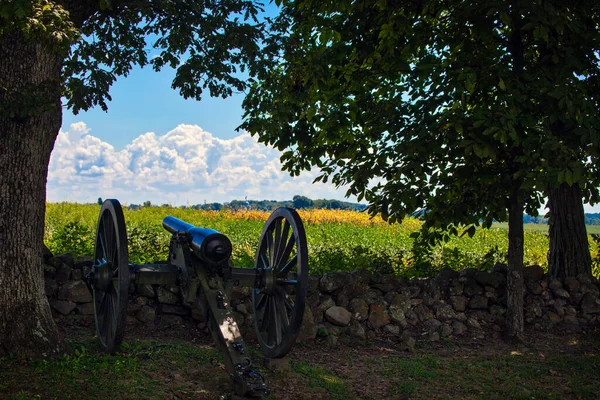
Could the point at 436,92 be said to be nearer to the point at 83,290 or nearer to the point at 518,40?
the point at 518,40

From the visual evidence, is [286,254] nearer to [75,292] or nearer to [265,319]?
[265,319]

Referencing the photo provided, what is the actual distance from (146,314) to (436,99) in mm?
Result: 4627

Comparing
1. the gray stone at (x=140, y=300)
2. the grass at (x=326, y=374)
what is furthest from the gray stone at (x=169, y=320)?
the grass at (x=326, y=374)

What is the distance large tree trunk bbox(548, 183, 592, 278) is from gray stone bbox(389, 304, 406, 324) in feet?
9.47

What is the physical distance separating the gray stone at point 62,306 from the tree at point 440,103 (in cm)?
326

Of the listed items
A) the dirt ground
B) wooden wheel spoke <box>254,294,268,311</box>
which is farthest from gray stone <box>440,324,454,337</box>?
wooden wheel spoke <box>254,294,268,311</box>

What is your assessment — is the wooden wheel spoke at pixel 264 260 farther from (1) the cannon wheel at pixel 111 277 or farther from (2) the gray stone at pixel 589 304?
(2) the gray stone at pixel 589 304

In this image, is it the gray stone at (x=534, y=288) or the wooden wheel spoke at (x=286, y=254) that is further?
the gray stone at (x=534, y=288)

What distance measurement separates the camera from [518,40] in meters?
8.59

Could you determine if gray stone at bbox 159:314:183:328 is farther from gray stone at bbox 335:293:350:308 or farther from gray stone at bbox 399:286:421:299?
gray stone at bbox 399:286:421:299

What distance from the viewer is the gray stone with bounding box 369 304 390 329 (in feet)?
27.9

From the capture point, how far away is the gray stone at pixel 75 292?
310 inches

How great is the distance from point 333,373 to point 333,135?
118 inches

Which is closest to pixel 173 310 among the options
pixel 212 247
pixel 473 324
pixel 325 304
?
pixel 325 304
